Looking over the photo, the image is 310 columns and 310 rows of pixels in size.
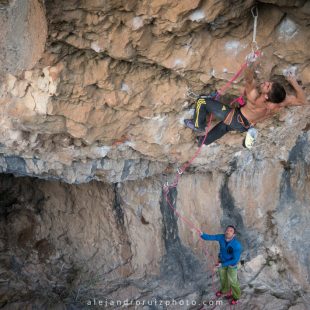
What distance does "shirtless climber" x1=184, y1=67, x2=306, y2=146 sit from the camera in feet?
11.1

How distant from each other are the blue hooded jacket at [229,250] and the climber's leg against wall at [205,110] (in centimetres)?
178

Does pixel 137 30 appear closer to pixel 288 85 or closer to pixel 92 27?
pixel 92 27

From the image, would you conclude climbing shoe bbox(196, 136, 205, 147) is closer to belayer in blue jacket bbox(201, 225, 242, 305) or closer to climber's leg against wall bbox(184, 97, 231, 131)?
climber's leg against wall bbox(184, 97, 231, 131)

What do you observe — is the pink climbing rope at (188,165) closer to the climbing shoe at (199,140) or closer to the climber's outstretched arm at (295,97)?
the climbing shoe at (199,140)

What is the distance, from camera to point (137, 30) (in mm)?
3189

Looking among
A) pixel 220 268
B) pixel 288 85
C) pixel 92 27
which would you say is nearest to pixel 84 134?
pixel 92 27

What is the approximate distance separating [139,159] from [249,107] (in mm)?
1901

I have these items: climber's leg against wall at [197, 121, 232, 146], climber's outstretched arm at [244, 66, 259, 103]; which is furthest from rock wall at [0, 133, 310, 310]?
climber's outstretched arm at [244, 66, 259, 103]

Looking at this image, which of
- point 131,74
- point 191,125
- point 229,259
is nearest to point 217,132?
point 191,125

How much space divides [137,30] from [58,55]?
75 cm

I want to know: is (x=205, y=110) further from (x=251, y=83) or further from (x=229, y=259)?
(x=229, y=259)

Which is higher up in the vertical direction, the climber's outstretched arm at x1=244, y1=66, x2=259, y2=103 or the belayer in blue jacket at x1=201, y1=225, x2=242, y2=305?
the climber's outstretched arm at x1=244, y1=66, x2=259, y2=103

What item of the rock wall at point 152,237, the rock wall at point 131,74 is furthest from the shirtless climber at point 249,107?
the rock wall at point 152,237

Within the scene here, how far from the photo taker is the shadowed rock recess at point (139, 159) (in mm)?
A: 3201
